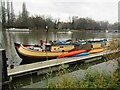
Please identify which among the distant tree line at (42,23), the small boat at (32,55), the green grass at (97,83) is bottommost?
the small boat at (32,55)

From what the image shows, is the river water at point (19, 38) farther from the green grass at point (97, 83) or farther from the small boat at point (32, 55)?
the green grass at point (97, 83)

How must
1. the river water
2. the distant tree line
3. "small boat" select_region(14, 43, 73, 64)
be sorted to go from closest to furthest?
"small boat" select_region(14, 43, 73, 64), the river water, the distant tree line

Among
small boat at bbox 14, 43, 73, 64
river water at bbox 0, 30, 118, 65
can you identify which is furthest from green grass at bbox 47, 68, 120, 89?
small boat at bbox 14, 43, 73, 64

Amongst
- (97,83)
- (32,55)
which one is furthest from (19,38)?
(97,83)

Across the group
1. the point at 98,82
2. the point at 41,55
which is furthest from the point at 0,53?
the point at 41,55

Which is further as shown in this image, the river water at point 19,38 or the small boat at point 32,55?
the river water at point 19,38

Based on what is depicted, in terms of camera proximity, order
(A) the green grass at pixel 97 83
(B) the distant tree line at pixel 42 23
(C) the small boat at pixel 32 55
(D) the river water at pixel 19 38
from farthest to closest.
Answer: (B) the distant tree line at pixel 42 23 → (D) the river water at pixel 19 38 → (C) the small boat at pixel 32 55 → (A) the green grass at pixel 97 83

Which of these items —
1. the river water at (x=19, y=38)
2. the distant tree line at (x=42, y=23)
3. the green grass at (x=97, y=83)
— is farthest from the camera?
the distant tree line at (x=42, y=23)

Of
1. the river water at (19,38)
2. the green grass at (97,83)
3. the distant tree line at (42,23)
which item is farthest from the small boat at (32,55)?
the distant tree line at (42,23)

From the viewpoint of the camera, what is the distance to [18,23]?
65375 millimetres

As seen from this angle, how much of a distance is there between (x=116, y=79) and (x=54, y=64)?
25.7 feet

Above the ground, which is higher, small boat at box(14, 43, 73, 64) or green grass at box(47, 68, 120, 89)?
green grass at box(47, 68, 120, 89)

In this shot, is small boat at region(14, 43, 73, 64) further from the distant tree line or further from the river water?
the distant tree line

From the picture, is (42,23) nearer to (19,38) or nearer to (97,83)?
(19,38)
